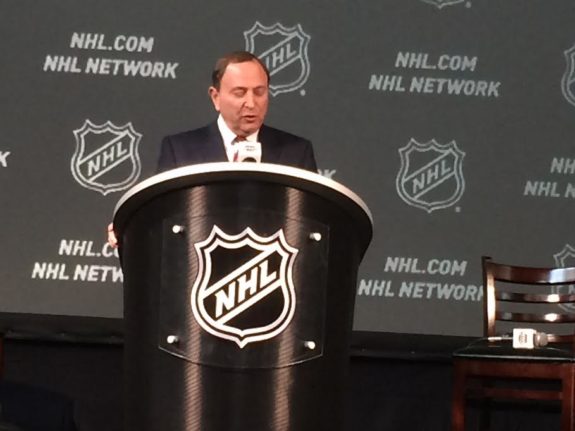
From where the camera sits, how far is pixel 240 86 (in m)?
2.61

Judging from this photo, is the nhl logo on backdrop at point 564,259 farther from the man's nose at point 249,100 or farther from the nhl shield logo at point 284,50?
the man's nose at point 249,100

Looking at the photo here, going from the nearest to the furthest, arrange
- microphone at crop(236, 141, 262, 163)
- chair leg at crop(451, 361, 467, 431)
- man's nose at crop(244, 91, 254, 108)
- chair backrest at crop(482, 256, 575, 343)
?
microphone at crop(236, 141, 262, 163) < man's nose at crop(244, 91, 254, 108) < chair leg at crop(451, 361, 467, 431) < chair backrest at crop(482, 256, 575, 343)

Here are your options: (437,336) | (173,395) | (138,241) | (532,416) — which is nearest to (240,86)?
(138,241)

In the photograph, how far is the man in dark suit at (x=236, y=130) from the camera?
8.59 feet

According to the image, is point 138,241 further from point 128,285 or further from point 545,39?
point 545,39

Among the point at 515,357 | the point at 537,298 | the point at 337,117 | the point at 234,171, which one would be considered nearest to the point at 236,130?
the point at 234,171

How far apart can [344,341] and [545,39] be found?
3072 millimetres

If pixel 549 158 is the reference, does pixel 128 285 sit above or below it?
below

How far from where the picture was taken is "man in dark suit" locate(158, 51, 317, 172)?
8.59ft

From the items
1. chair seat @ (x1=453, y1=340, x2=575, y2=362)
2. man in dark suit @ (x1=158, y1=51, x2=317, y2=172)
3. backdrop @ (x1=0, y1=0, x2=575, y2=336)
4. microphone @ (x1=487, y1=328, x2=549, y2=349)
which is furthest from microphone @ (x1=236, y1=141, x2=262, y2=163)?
backdrop @ (x1=0, y1=0, x2=575, y2=336)

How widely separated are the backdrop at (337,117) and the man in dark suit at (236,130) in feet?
6.41

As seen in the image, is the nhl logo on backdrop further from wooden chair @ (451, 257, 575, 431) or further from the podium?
the podium

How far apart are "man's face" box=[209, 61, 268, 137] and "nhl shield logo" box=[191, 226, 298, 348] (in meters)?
0.69

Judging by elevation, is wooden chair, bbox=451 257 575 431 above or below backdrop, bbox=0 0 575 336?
below
